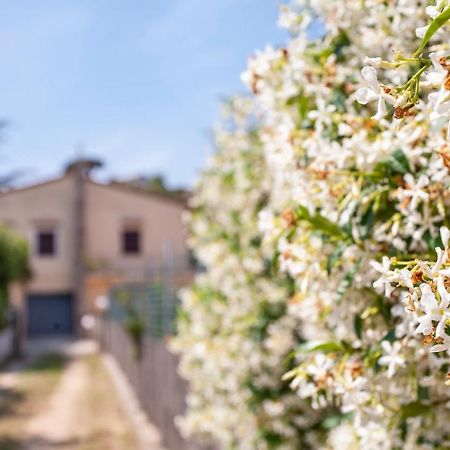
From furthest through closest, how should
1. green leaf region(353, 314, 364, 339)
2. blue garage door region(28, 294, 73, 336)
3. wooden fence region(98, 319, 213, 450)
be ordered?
blue garage door region(28, 294, 73, 336) → wooden fence region(98, 319, 213, 450) → green leaf region(353, 314, 364, 339)

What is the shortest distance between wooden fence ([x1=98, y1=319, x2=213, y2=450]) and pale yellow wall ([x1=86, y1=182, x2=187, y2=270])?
15.7 meters

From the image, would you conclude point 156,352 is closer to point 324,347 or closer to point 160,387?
point 160,387

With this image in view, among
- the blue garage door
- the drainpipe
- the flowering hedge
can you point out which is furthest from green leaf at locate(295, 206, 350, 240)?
the blue garage door

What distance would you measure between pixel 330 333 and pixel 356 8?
3.33ft

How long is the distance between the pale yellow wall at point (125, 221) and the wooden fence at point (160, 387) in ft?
51.4

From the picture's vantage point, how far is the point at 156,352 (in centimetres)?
923

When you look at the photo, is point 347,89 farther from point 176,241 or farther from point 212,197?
point 176,241

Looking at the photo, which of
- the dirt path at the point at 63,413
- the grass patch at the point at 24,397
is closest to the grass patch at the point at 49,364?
the grass patch at the point at 24,397

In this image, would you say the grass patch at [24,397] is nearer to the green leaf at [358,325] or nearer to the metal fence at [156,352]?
the metal fence at [156,352]

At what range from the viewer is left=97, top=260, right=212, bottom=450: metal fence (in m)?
A: 7.73

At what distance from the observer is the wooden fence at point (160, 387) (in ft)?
24.5

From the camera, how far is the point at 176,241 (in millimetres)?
29453

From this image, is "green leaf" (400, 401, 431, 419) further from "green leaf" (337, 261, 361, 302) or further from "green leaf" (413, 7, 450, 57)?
"green leaf" (413, 7, 450, 57)

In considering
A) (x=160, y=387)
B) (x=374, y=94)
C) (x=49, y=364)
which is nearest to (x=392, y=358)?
(x=374, y=94)
